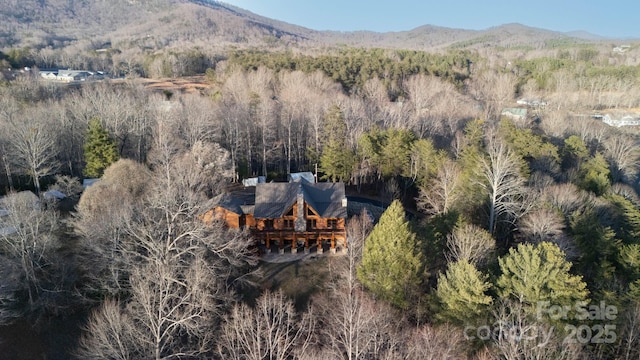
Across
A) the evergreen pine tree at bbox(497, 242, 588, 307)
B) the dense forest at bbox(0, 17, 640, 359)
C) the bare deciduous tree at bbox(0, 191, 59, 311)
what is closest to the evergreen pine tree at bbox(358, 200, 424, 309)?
the dense forest at bbox(0, 17, 640, 359)

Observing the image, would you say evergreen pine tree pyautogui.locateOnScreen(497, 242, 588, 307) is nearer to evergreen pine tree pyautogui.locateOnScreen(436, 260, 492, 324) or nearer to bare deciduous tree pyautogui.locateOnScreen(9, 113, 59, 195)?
evergreen pine tree pyautogui.locateOnScreen(436, 260, 492, 324)

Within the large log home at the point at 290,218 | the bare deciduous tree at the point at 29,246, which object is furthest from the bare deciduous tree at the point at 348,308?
the bare deciduous tree at the point at 29,246

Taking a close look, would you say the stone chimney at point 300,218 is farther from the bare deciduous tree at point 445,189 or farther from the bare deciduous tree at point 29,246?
the bare deciduous tree at point 29,246

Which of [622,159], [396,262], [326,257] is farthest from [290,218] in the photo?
[622,159]

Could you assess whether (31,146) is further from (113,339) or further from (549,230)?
(549,230)

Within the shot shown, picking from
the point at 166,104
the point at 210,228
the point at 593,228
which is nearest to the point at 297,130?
the point at 166,104

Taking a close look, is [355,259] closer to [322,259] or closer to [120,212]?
[322,259]
